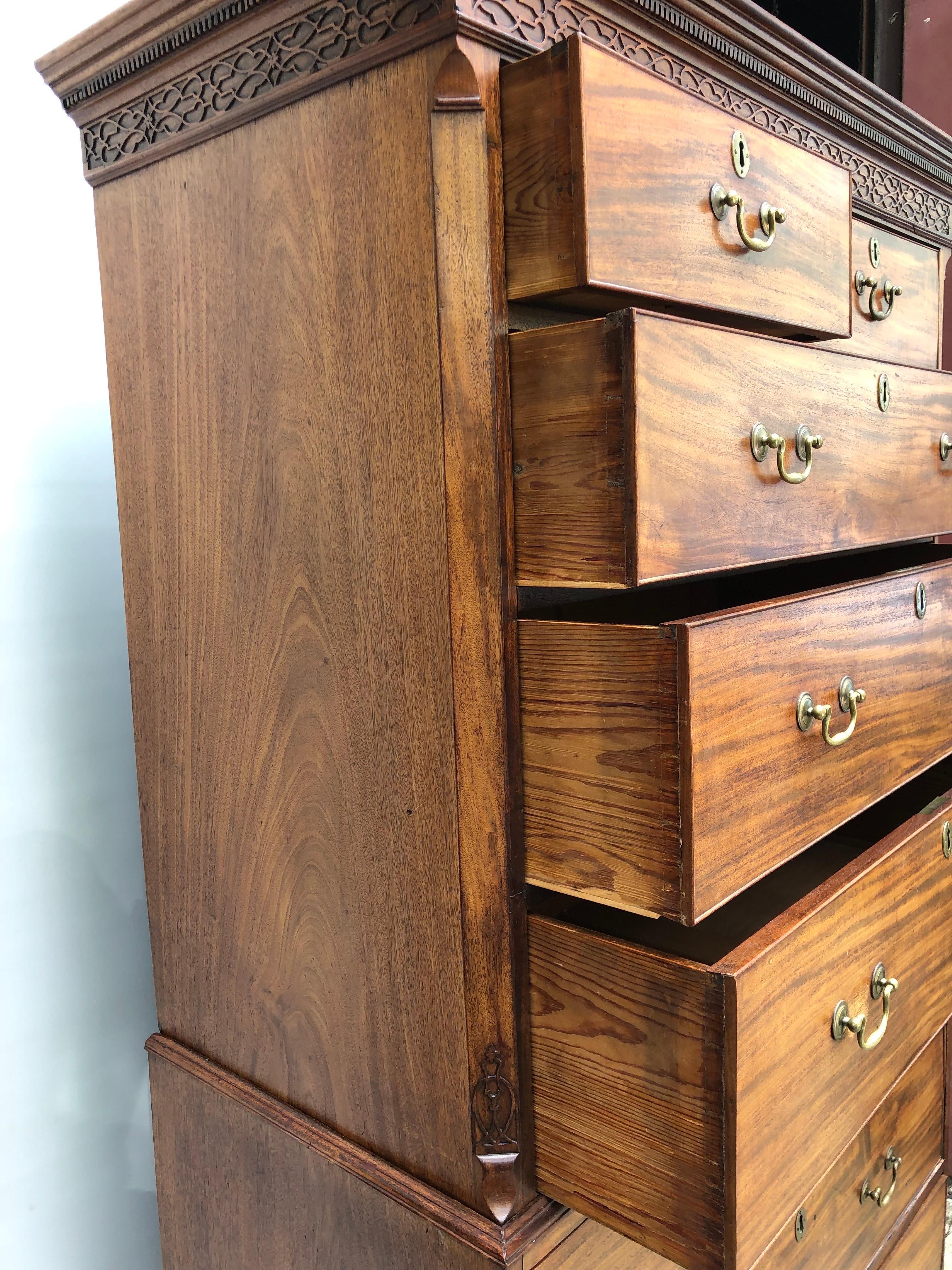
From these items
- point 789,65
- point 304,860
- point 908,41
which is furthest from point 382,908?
point 908,41

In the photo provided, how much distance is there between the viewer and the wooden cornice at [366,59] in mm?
565

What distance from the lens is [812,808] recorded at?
674mm

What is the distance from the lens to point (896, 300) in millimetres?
973

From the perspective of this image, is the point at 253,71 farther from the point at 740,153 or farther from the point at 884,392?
the point at 884,392

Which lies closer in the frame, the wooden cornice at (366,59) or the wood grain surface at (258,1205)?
the wooden cornice at (366,59)

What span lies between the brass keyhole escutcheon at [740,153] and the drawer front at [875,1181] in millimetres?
742

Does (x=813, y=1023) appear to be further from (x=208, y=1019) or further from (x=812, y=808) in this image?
(x=208, y=1019)

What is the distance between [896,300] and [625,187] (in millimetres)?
547

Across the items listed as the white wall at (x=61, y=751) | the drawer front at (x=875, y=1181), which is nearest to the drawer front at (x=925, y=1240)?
the drawer front at (x=875, y=1181)

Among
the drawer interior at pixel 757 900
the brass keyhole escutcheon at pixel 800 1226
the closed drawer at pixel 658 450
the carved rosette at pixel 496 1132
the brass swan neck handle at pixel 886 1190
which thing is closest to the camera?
the closed drawer at pixel 658 450

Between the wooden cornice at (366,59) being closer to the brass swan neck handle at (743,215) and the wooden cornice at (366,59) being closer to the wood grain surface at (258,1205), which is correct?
the brass swan neck handle at (743,215)

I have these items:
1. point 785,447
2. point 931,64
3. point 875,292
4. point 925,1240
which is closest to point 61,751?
point 785,447

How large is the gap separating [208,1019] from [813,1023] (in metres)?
0.50

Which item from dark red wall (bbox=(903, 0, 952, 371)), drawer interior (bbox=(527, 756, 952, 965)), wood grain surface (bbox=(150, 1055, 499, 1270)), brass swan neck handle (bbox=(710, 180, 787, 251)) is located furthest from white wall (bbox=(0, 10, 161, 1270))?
dark red wall (bbox=(903, 0, 952, 371))
